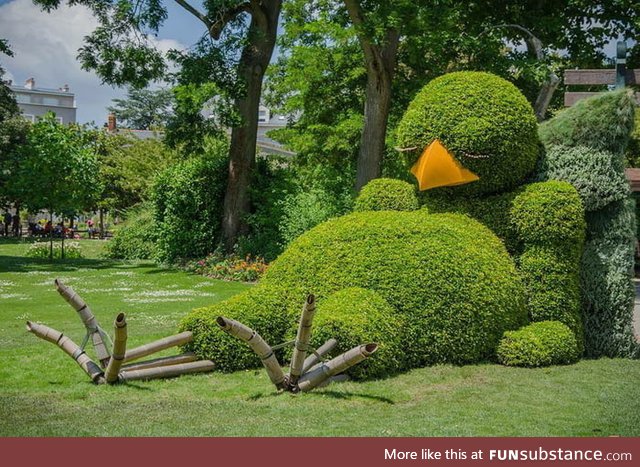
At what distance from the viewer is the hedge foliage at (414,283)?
7.23m

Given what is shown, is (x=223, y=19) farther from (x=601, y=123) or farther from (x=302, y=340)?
(x=302, y=340)

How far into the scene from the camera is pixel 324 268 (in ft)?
25.0

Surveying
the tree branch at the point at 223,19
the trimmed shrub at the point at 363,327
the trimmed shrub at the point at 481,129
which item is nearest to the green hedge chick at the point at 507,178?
the trimmed shrub at the point at 481,129

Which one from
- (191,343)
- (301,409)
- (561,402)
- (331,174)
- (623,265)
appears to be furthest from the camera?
(331,174)

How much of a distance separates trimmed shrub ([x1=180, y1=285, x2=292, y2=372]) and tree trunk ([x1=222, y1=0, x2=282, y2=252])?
11716 millimetres

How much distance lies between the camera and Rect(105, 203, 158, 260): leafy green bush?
25.5 m

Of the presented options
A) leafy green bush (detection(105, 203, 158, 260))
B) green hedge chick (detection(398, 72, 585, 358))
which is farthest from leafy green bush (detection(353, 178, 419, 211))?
leafy green bush (detection(105, 203, 158, 260))

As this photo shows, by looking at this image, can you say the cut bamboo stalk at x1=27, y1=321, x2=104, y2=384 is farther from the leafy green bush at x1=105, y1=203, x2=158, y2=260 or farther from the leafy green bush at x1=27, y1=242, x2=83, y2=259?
the leafy green bush at x1=27, y1=242, x2=83, y2=259

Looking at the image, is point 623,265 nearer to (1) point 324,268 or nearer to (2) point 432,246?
(2) point 432,246

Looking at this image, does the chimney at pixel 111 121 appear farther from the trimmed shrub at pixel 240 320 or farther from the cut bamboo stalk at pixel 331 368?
the cut bamboo stalk at pixel 331 368

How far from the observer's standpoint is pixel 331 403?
598 centimetres

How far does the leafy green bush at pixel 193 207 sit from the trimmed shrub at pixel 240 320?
13718 mm

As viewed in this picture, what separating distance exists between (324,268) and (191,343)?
5.00 feet
